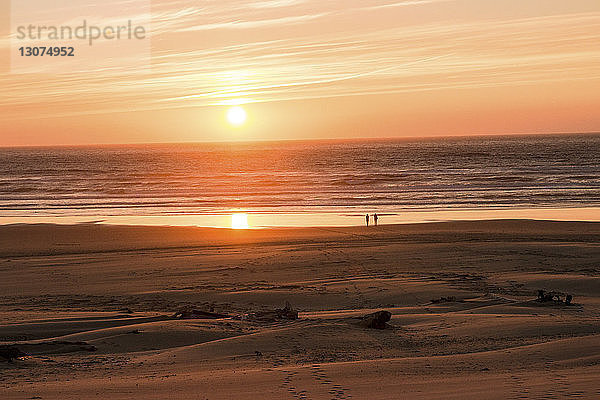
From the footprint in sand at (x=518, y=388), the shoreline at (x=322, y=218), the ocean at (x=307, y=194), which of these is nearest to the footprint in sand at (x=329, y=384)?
the footprint in sand at (x=518, y=388)

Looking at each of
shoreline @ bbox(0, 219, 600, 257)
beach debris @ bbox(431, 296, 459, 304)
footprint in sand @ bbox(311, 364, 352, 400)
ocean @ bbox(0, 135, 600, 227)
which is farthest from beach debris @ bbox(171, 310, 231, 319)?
ocean @ bbox(0, 135, 600, 227)

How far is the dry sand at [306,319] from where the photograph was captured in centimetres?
827

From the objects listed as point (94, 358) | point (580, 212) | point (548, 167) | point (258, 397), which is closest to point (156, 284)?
point (94, 358)

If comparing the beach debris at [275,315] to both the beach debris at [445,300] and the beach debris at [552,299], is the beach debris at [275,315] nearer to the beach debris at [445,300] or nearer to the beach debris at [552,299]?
the beach debris at [445,300]

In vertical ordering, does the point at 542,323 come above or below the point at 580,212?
below

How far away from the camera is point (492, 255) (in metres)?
20.3

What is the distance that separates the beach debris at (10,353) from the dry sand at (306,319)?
0.16 metres

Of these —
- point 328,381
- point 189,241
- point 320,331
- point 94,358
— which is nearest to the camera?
point 328,381

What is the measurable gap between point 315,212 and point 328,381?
97.5 feet

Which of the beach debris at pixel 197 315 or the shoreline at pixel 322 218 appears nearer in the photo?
the beach debris at pixel 197 315

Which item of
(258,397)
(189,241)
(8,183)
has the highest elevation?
(8,183)

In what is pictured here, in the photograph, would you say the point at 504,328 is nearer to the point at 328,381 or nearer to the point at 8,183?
the point at 328,381

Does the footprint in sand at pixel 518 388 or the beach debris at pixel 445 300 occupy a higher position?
the beach debris at pixel 445 300

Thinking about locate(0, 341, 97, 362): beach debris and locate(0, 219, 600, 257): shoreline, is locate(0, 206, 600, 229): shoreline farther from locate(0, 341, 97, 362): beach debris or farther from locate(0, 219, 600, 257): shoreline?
locate(0, 341, 97, 362): beach debris
